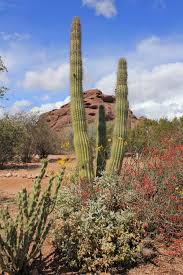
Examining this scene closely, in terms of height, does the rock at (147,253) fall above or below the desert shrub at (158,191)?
below

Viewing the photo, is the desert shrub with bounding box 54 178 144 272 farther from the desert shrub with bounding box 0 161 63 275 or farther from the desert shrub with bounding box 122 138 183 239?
the desert shrub with bounding box 0 161 63 275

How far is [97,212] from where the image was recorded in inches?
210

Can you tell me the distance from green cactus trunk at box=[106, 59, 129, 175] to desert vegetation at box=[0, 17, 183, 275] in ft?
0.06

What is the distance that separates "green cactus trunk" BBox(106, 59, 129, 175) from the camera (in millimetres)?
7625

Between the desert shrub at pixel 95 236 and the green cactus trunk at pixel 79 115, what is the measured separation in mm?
1801

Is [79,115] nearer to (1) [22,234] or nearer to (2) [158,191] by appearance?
(2) [158,191]

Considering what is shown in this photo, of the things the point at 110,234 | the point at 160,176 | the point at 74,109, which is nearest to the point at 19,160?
the point at 74,109

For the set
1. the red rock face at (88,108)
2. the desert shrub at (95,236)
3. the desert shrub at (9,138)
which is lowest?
the desert shrub at (95,236)

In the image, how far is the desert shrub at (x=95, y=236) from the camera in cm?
492

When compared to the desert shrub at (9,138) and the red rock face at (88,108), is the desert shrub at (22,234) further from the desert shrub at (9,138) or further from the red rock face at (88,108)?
the red rock face at (88,108)

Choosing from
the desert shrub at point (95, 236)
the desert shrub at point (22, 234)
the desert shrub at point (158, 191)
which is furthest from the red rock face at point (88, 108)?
the desert shrub at point (22, 234)

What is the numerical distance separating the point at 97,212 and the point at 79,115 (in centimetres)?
260

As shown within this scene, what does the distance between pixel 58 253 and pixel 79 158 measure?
2.48 meters

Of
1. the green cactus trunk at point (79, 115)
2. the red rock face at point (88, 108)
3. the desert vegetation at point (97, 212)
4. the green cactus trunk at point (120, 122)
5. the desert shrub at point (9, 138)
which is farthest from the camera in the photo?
the red rock face at point (88, 108)
